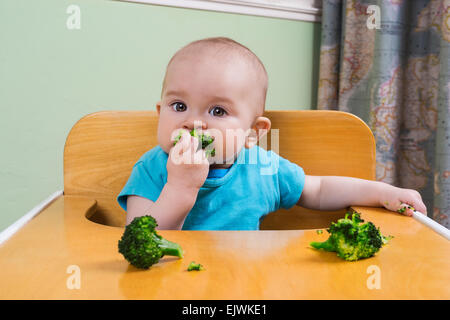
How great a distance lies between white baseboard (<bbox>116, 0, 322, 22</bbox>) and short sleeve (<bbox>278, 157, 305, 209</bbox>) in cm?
86

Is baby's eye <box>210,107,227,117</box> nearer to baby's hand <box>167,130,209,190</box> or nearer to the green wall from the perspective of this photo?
baby's hand <box>167,130,209,190</box>

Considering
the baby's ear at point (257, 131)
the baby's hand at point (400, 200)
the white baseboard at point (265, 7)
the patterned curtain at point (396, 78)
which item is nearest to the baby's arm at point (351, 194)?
the baby's hand at point (400, 200)

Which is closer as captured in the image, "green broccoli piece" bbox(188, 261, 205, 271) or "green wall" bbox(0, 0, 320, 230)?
"green broccoli piece" bbox(188, 261, 205, 271)

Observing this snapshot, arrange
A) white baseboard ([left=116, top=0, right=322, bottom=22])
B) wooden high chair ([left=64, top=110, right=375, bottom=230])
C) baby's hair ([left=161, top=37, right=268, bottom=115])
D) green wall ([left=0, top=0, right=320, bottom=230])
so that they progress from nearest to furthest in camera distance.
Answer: baby's hair ([left=161, top=37, right=268, bottom=115]), wooden high chair ([left=64, top=110, right=375, bottom=230]), green wall ([left=0, top=0, right=320, bottom=230]), white baseboard ([left=116, top=0, right=322, bottom=22])

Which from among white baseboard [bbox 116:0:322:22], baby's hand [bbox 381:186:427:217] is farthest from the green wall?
baby's hand [bbox 381:186:427:217]

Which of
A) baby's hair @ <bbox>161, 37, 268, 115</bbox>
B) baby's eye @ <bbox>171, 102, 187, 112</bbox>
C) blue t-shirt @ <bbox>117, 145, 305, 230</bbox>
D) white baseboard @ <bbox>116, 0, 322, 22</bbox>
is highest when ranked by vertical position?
white baseboard @ <bbox>116, 0, 322, 22</bbox>

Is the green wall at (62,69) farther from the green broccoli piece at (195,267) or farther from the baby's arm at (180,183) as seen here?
the green broccoli piece at (195,267)

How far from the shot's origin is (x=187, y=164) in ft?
2.44

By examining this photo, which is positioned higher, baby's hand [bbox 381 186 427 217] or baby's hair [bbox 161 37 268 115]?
baby's hair [bbox 161 37 268 115]

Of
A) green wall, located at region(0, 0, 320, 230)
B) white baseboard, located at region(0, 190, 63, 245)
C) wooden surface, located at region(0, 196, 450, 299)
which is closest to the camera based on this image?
wooden surface, located at region(0, 196, 450, 299)

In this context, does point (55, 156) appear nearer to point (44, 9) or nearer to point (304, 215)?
point (44, 9)

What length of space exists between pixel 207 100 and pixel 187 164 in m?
0.13

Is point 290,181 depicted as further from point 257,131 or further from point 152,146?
point 152,146

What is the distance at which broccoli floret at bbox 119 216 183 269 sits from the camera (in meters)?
0.47
